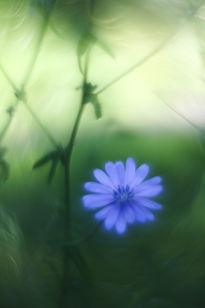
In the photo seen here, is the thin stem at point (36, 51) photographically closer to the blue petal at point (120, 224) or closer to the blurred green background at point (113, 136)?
the blurred green background at point (113, 136)

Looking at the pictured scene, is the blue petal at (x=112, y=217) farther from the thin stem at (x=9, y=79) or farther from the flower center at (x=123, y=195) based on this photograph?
the thin stem at (x=9, y=79)

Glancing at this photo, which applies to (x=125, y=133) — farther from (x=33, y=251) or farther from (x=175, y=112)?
(x=33, y=251)

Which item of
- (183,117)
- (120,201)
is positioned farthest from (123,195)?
(183,117)

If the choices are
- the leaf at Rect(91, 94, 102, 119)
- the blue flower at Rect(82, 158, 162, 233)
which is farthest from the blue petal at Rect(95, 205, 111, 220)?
the leaf at Rect(91, 94, 102, 119)

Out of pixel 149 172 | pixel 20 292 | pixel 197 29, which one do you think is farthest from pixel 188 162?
pixel 20 292

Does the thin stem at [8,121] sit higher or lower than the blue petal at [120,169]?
higher

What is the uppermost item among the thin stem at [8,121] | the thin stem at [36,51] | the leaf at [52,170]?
the thin stem at [36,51]

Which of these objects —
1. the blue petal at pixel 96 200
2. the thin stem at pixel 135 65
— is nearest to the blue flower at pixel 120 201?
the blue petal at pixel 96 200

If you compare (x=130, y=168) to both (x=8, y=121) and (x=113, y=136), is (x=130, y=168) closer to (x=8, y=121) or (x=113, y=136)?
(x=113, y=136)

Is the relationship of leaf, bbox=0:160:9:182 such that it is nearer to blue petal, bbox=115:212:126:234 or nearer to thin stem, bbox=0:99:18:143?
thin stem, bbox=0:99:18:143
